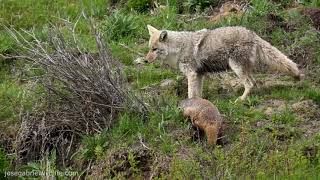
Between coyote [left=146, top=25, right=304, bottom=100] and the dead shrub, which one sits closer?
the dead shrub

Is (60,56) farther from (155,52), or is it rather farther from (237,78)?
(237,78)

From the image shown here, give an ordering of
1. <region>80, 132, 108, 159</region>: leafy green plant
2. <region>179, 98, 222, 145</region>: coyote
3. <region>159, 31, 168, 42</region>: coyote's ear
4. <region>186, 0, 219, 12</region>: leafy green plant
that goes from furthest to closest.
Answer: <region>186, 0, 219, 12</region>: leafy green plant → <region>159, 31, 168, 42</region>: coyote's ear → <region>80, 132, 108, 159</region>: leafy green plant → <region>179, 98, 222, 145</region>: coyote

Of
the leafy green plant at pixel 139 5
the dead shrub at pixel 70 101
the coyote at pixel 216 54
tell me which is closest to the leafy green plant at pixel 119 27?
the leafy green plant at pixel 139 5

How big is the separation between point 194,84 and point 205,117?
146 cm

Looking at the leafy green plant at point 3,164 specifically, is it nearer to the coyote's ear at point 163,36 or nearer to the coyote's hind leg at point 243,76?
the coyote's ear at point 163,36

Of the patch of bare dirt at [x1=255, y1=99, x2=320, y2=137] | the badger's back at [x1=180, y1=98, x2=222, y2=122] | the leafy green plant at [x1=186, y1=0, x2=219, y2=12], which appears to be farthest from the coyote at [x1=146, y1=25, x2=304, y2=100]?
the leafy green plant at [x1=186, y1=0, x2=219, y2=12]

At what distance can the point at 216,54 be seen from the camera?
970 centimetres

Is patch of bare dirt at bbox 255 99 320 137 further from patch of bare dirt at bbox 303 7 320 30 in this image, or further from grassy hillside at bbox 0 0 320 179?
patch of bare dirt at bbox 303 7 320 30

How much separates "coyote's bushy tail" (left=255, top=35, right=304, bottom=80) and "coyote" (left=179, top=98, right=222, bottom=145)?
4.54 feet

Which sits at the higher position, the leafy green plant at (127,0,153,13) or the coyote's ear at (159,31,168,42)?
the coyote's ear at (159,31,168,42)

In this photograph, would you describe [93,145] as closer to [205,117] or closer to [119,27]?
[205,117]

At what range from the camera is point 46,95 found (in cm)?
936

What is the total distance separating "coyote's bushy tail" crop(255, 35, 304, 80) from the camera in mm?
9453

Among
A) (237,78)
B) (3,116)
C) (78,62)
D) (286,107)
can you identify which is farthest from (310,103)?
(3,116)
